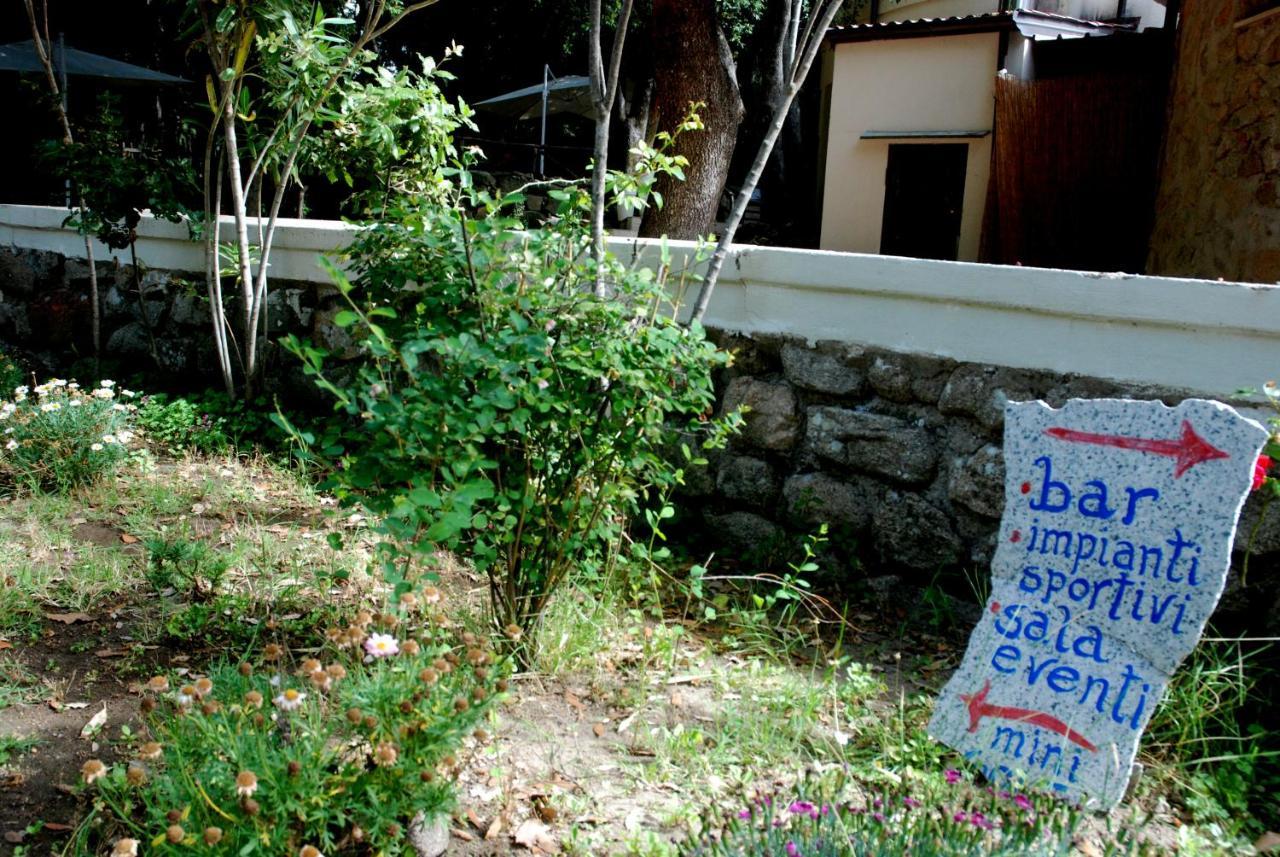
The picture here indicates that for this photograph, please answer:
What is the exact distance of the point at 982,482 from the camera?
3482 millimetres

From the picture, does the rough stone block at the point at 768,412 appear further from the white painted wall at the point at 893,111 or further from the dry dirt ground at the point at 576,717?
the white painted wall at the point at 893,111

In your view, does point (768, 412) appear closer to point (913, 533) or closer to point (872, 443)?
point (872, 443)

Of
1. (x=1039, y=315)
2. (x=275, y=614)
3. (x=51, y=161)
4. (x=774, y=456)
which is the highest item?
(x=51, y=161)

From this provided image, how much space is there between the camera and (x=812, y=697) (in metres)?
2.82

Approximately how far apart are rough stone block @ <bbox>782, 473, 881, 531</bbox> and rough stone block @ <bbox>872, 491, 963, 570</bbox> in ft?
0.17

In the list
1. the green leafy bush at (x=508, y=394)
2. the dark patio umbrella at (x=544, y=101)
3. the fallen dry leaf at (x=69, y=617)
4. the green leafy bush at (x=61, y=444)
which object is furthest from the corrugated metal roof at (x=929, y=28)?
the fallen dry leaf at (x=69, y=617)

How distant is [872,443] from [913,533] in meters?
0.34

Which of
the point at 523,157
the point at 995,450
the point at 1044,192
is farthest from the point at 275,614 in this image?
the point at 523,157

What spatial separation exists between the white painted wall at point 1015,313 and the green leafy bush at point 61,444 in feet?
7.88

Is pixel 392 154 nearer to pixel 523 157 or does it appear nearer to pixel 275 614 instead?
pixel 275 614

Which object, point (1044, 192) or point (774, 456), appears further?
point (1044, 192)

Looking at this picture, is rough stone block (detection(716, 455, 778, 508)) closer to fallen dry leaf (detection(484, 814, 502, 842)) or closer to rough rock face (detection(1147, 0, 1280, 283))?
fallen dry leaf (detection(484, 814, 502, 842))

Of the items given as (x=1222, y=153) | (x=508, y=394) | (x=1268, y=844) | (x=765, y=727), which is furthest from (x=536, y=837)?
(x=1222, y=153)

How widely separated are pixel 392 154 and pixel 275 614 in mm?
2548
